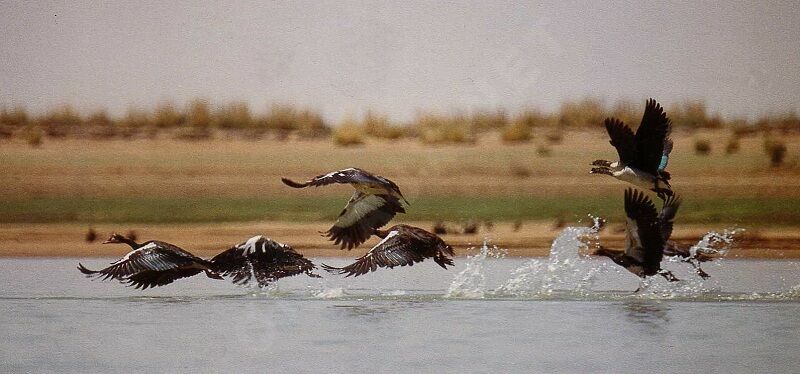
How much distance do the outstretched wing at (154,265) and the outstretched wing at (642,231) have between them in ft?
11.9

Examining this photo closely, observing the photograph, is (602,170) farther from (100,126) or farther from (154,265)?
(100,126)

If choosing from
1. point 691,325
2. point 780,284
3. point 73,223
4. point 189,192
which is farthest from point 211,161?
point 691,325

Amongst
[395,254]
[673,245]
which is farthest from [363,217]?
[673,245]

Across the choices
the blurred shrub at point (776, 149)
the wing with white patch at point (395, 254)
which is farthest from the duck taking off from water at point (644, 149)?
the blurred shrub at point (776, 149)

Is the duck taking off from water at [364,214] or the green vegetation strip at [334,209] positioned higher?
the duck taking off from water at [364,214]

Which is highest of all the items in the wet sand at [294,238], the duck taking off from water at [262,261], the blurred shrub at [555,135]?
the blurred shrub at [555,135]

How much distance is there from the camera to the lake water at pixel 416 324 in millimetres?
11414

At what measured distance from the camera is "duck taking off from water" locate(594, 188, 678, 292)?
43.3 feet

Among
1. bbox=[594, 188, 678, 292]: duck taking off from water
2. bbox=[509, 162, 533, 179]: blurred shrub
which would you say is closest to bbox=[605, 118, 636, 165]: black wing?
bbox=[594, 188, 678, 292]: duck taking off from water

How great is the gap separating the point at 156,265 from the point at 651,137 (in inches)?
169

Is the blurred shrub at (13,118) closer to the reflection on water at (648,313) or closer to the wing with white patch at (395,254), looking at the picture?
the wing with white patch at (395,254)

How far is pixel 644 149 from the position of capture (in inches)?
546

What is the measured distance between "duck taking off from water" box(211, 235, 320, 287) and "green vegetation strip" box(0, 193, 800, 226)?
6090mm

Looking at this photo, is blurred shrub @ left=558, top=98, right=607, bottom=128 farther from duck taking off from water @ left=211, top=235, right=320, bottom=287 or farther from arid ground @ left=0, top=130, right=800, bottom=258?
duck taking off from water @ left=211, top=235, right=320, bottom=287
